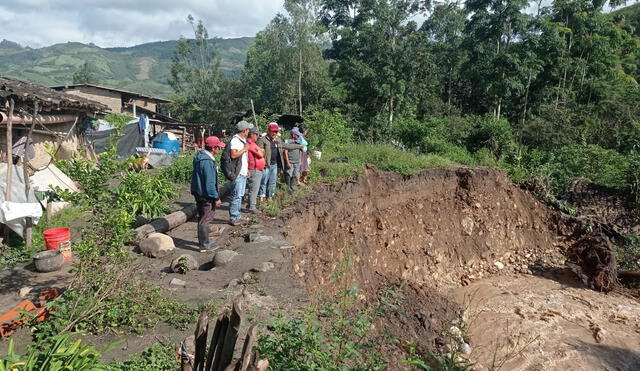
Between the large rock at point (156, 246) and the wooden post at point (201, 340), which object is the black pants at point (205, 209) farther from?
the wooden post at point (201, 340)

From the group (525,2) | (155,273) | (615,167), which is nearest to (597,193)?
(615,167)

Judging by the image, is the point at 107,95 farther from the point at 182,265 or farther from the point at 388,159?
the point at 182,265

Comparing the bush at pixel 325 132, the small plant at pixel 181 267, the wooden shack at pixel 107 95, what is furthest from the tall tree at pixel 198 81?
the small plant at pixel 181 267

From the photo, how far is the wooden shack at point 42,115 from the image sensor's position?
313 inches

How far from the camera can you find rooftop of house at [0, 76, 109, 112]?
7.95 meters

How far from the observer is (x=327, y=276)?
7.25m

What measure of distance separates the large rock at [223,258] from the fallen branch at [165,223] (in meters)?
1.65

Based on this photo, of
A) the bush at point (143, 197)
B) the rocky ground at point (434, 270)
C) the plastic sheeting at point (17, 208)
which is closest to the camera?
the rocky ground at point (434, 270)

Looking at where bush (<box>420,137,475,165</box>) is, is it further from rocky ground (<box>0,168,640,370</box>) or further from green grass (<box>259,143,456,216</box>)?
rocky ground (<box>0,168,640,370</box>)

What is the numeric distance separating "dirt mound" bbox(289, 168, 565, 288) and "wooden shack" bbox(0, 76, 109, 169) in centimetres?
504

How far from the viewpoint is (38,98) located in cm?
898

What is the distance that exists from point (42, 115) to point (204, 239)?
21.6 feet

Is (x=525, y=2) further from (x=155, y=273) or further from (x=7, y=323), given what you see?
(x=7, y=323)

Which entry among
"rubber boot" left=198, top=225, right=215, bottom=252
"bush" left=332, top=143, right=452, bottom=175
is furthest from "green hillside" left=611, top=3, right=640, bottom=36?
"rubber boot" left=198, top=225, right=215, bottom=252
